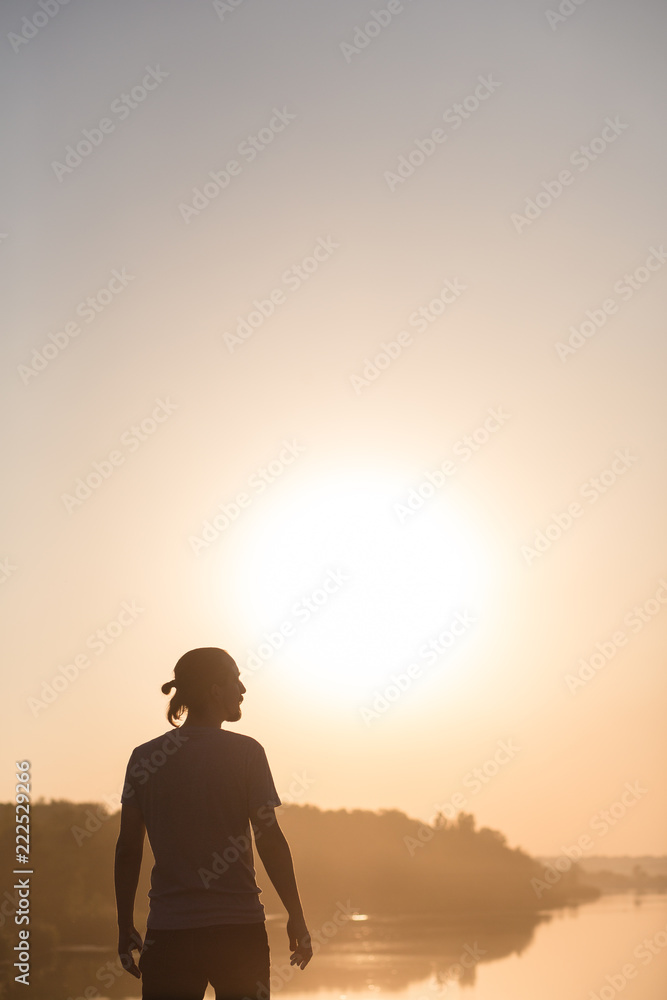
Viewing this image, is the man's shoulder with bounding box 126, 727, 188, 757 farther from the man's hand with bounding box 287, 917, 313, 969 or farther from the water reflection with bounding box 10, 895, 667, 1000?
the water reflection with bounding box 10, 895, 667, 1000

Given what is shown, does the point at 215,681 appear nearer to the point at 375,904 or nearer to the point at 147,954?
the point at 147,954

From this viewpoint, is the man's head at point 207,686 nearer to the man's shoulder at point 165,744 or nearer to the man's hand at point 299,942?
the man's shoulder at point 165,744

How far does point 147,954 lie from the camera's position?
2799 millimetres

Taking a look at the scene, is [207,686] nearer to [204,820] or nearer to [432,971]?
[204,820]

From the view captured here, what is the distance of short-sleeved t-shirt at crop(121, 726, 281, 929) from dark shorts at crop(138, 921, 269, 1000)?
0.04 m

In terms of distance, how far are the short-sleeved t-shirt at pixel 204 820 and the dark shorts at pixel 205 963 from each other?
36mm

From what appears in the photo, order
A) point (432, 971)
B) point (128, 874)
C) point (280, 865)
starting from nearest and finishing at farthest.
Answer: point (280, 865)
point (128, 874)
point (432, 971)

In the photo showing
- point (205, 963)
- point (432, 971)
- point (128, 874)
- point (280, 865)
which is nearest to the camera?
point (205, 963)

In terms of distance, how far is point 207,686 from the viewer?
2893 millimetres

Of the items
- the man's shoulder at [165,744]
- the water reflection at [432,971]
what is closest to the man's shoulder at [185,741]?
the man's shoulder at [165,744]

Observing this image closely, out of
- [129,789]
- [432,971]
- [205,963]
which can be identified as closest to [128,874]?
[129,789]

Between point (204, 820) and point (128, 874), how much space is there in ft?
1.43

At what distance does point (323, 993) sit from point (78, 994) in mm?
7381

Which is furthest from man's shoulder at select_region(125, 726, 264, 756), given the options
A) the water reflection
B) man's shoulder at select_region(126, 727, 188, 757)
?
the water reflection
